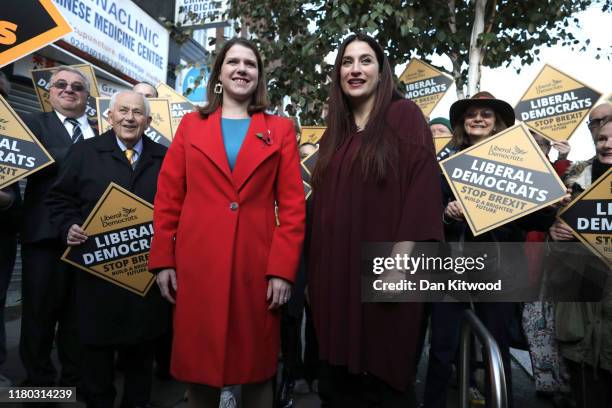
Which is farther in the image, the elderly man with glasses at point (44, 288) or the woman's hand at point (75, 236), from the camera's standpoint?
the elderly man with glasses at point (44, 288)

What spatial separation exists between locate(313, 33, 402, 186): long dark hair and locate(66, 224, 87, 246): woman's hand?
57.3 inches

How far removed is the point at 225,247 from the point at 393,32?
222 inches

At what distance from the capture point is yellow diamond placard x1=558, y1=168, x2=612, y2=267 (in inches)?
111

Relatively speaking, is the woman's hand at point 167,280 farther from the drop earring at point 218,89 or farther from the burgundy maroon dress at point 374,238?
the drop earring at point 218,89

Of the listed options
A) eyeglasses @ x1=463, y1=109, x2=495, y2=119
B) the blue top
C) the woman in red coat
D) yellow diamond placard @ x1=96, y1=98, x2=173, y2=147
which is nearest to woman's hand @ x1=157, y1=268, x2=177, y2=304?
the woman in red coat

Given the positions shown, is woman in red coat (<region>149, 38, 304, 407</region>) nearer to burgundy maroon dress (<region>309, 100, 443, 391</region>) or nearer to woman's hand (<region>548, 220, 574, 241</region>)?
burgundy maroon dress (<region>309, 100, 443, 391</region>)

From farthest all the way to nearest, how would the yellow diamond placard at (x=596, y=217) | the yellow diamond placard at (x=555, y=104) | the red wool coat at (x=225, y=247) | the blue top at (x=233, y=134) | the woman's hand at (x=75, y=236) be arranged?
the yellow diamond placard at (x=555, y=104), the woman's hand at (x=75, y=236), the yellow diamond placard at (x=596, y=217), the blue top at (x=233, y=134), the red wool coat at (x=225, y=247)

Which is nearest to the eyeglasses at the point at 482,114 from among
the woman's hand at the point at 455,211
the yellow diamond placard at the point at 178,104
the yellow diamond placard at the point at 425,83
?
the woman's hand at the point at 455,211

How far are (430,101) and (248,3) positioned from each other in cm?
289

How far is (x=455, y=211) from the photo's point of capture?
3.26m

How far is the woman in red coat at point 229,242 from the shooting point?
2264 mm

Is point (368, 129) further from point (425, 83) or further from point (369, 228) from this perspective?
point (425, 83)

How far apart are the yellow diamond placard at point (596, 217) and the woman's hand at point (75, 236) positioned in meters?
2.75

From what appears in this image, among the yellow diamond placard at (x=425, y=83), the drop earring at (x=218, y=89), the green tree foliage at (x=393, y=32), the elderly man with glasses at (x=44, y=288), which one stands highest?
the green tree foliage at (x=393, y=32)
